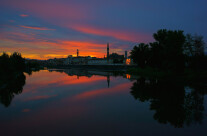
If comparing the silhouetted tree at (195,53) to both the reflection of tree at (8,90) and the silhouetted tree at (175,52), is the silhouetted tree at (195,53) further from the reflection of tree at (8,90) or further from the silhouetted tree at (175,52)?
the reflection of tree at (8,90)

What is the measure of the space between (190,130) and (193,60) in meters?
32.9

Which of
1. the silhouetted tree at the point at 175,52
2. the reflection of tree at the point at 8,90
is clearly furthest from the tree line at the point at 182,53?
the reflection of tree at the point at 8,90

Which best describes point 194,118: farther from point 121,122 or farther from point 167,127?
point 121,122

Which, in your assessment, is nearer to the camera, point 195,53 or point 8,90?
point 8,90

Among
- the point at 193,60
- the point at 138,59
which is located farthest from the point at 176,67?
the point at 138,59

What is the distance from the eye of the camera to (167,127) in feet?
36.0

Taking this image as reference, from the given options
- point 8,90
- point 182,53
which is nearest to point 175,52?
point 182,53

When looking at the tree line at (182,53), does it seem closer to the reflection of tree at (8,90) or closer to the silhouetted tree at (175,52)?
the silhouetted tree at (175,52)

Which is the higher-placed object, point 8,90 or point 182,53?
point 182,53

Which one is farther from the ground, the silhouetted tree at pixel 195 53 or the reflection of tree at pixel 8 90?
the silhouetted tree at pixel 195 53

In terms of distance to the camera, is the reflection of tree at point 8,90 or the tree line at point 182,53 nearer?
the reflection of tree at point 8,90

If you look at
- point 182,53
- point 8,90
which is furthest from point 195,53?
point 8,90

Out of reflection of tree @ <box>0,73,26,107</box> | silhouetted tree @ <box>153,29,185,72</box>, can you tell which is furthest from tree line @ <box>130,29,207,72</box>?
reflection of tree @ <box>0,73,26,107</box>

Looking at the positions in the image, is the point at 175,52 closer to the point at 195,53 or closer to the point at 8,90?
the point at 195,53
